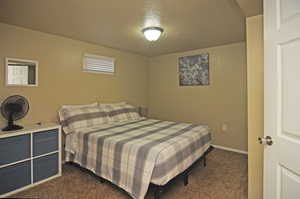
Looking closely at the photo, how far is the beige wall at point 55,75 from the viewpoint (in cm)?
239

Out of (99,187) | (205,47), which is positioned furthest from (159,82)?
(99,187)

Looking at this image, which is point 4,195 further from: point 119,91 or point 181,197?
point 119,91

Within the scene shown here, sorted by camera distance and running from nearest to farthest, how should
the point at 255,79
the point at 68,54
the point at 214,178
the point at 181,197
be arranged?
1. the point at 255,79
2. the point at 181,197
3. the point at 214,178
4. the point at 68,54

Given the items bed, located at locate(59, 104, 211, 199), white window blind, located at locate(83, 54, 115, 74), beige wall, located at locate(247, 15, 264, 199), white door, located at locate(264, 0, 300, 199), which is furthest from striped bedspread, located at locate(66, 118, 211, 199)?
white window blind, located at locate(83, 54, 115, 74)

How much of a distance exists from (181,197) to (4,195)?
2.12 meters

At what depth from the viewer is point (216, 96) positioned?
11.9 feet

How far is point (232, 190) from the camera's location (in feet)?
6.80

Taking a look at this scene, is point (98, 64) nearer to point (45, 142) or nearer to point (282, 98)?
point (45, 142)

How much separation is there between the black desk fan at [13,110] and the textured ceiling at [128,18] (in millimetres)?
1092

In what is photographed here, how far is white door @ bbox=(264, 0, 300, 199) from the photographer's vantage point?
975 mm

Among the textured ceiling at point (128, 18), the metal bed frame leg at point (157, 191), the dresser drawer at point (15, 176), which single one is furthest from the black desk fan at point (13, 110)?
the metal bed frame leg at point (157, 191)

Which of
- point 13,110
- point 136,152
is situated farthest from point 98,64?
point 136,152

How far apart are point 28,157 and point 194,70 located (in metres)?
3.53

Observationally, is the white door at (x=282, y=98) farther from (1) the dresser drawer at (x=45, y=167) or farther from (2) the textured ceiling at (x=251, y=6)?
(1) the dresser drawer at (x=45, y=167)
